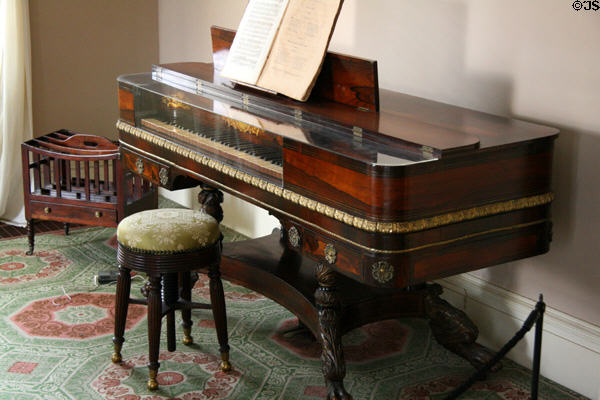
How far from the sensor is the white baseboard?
3.14m

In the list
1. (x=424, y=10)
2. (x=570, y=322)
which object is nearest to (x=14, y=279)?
(x=424, y=10)

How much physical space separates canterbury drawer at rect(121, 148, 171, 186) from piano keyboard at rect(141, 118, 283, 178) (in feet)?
0.53

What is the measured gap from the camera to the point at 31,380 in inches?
128

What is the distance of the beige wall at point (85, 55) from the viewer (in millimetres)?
5211

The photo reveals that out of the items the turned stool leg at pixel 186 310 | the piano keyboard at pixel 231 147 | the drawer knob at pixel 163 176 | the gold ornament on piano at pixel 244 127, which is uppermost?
the gold ornament on piano at pixel 244 127

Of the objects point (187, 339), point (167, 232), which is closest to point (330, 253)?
point (167, 232)

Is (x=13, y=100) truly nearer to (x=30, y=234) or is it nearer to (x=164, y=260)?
(x=30, y=234)

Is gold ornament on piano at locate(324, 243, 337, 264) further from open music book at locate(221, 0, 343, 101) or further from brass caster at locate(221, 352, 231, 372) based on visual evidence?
brass caster at locate(221, 352, 231, 372)

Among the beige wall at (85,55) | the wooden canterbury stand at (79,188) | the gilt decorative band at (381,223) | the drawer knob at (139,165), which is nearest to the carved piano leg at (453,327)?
the gilt decorative band at (381,223)

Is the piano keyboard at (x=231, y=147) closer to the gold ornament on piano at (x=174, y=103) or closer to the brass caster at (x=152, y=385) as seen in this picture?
the gold ornament on piano at (x=174, y=103)

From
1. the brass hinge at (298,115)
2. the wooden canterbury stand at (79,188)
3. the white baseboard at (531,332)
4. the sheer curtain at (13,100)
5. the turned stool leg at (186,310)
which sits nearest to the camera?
the brass hinge at (298,115)

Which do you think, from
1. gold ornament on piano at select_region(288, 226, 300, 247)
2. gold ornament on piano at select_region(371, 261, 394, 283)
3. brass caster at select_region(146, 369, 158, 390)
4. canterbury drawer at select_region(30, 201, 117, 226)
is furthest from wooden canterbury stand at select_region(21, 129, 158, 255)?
gold ornament on piano at select_region(371, 261, 394, 283)

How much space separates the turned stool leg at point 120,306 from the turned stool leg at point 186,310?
28cm

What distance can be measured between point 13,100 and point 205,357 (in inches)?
91.6
